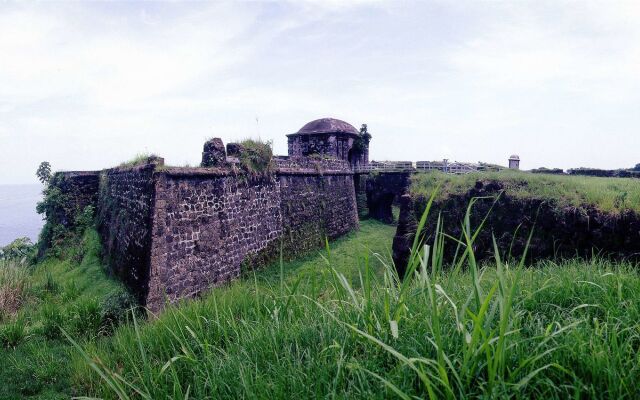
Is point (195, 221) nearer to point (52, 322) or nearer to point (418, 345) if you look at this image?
point (52, 322)

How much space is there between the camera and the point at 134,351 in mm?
3225

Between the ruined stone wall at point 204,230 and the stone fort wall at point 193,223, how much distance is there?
0.07ft

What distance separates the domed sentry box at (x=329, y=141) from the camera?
19641 millimetres

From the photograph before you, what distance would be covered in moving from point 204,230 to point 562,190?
7.83 metres

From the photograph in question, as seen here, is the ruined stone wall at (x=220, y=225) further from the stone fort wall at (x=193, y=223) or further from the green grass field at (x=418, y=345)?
the green grass field at (x=418, y=345)

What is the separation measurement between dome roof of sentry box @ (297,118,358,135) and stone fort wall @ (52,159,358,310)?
6.50 metres

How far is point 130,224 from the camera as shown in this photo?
9164 mm

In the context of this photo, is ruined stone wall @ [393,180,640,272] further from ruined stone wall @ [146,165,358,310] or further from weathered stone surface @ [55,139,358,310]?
weathered stone surface @ [55,139,358,310]

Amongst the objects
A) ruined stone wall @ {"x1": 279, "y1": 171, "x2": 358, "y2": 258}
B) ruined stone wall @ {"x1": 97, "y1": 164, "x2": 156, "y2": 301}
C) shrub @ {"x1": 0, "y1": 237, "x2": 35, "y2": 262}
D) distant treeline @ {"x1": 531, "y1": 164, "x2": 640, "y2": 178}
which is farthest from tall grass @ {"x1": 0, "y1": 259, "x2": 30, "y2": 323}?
distant treeline @ {"x1": 531, "y1": 164, "x2": 640, "y2": 178}

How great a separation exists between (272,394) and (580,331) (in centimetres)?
172

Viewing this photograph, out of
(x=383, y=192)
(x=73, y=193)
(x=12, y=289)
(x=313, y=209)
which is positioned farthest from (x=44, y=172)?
(x=383, y=192)

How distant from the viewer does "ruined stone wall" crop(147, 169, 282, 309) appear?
8.01 m

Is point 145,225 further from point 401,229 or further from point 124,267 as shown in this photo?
point 401,229

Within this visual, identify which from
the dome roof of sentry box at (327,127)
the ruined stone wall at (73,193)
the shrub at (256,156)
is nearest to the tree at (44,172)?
the ruined stone wall at (73,193)
